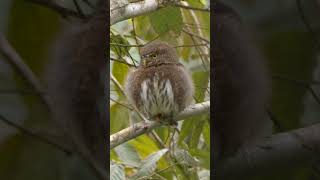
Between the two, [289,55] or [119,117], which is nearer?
[289,55]

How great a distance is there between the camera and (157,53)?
838mm

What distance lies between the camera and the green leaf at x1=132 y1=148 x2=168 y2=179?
0.90m

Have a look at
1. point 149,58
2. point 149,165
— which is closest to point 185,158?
point 149,165

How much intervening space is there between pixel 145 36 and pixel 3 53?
0.35m

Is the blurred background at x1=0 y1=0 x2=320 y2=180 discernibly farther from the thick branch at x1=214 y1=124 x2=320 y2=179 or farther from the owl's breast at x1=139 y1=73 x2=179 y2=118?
the owl's breast at x1=139 y1=73 x2=179 y2=118

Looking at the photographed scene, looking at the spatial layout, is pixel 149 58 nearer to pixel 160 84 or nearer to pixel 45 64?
pixel 160 84

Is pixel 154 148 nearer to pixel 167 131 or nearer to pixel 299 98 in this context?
pixel 167 131

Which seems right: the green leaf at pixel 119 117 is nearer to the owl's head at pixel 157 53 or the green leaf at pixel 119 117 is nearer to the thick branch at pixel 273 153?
the owl's head at pixel 157 53

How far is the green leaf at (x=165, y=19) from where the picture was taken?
2.85 ft

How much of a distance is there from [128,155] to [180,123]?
11 cm

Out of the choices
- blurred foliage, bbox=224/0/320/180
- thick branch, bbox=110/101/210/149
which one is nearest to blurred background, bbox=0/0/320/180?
blurred foliage, bbox=224/0/320/180

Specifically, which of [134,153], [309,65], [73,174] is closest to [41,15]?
[73,174]

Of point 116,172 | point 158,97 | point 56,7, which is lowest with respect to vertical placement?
point 116,172

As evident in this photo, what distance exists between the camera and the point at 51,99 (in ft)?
2.22
